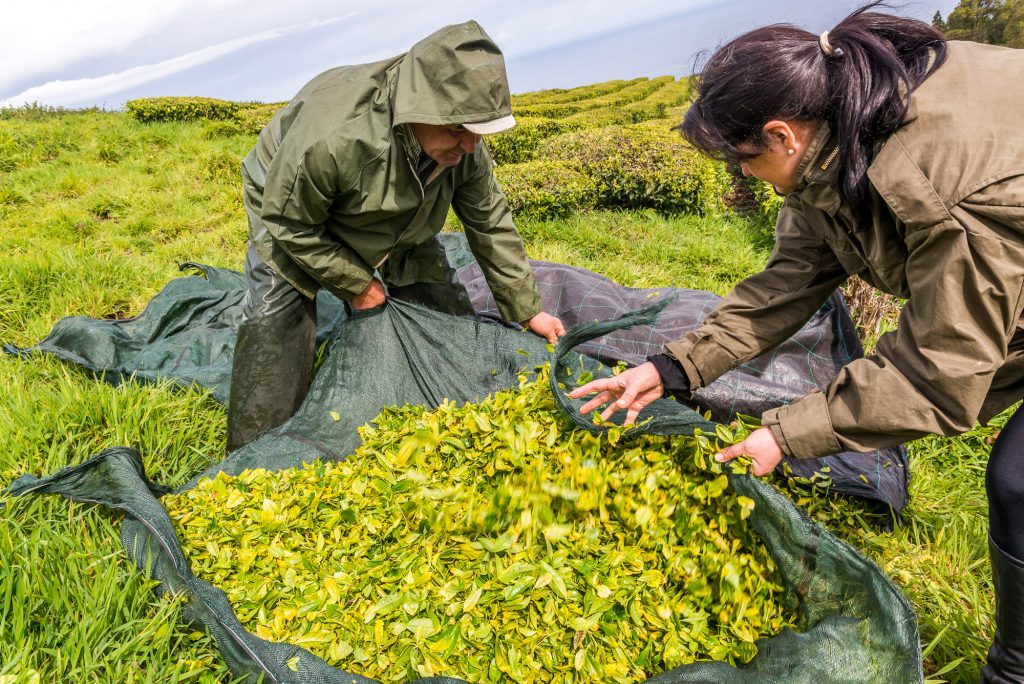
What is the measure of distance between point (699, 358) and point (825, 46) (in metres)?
0.84

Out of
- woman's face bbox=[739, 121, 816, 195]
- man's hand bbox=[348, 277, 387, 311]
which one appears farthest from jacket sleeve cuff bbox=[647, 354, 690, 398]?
man's hand bbox=[348, 277, 387, 311]

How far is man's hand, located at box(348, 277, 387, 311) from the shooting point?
97.3 inches

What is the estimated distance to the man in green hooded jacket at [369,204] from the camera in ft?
6.67

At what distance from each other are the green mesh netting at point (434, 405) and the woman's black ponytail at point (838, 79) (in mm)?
657

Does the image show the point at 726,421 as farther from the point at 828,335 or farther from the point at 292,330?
the point at 292,330

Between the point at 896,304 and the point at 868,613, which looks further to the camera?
the point at 896,304

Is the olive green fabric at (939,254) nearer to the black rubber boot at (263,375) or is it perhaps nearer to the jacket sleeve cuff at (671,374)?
the jacket sleeve cuff at (671,374)

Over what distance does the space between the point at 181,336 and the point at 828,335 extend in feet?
10.7

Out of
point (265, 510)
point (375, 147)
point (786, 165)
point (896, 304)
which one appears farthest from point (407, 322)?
point (896, 304)

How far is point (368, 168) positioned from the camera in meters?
2.15

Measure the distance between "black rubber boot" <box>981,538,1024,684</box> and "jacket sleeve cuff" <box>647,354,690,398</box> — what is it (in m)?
0.78

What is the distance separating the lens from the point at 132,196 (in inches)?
236

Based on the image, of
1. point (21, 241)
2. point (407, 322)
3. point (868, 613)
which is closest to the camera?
point (868, 613)

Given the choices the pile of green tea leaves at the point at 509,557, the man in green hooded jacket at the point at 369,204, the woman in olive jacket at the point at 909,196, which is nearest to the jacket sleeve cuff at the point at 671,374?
the pile of green tea leaves at the point at 509,557
